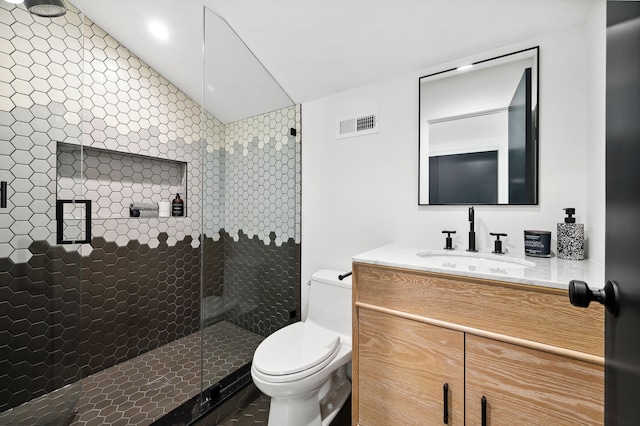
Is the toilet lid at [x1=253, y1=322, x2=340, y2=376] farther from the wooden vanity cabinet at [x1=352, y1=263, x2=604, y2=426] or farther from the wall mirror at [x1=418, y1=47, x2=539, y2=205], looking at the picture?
the wall mirror at [x1=418, y1=47, x2=539, y2=205]

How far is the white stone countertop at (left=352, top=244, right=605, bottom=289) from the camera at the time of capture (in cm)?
87

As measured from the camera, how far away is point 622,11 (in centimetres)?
41

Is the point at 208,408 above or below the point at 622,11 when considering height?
below

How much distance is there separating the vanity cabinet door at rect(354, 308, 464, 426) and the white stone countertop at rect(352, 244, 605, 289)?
24 centimetres

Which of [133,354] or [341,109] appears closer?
[341,109]

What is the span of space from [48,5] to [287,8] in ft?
3.82

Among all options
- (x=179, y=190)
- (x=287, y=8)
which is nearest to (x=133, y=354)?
(x=179, y=190)

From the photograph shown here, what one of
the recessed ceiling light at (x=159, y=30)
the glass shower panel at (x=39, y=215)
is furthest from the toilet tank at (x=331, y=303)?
the recessed ceiling light at (x=159, y=30)

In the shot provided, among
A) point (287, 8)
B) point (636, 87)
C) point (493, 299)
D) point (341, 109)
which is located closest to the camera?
point (636, 87)

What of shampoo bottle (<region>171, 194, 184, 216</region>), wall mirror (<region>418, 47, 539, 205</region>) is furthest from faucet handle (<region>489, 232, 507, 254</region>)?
shampoo bottle (<region>171, 194, 184, 216</region>)

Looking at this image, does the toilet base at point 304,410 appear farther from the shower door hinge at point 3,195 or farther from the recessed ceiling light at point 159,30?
the recessed ceiling light at point 159,30

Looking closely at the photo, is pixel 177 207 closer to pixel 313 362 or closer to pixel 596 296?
pixel 313 362

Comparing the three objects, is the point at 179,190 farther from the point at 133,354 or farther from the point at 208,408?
the point at 208,408

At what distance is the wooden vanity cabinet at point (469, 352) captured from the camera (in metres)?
0.81
